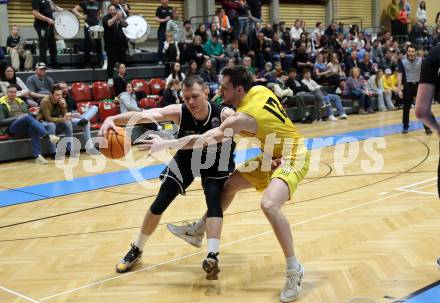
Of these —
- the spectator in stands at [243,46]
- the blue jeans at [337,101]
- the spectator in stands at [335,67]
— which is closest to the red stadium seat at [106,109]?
the spectator in stands at [243,46]

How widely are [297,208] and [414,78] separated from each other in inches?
250

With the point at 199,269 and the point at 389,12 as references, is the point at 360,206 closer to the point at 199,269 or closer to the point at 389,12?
the point at 199,269

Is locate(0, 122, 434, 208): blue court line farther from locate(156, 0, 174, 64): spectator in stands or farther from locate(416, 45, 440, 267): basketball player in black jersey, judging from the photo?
locate(156, 0, 174, 64): spectator in stands

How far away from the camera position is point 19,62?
13391mm

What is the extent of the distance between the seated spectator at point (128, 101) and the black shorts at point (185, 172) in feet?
26.3

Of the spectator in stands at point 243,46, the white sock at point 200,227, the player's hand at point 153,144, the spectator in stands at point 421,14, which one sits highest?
the spectator in stands at point 421,14

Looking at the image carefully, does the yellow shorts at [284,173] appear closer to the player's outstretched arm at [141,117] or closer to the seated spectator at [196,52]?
the player's outstretched arm at [141,117]

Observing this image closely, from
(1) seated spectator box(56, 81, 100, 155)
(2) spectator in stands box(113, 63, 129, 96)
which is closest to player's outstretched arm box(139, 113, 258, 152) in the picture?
(1) seated spectator box(56, 81, 100, 155)

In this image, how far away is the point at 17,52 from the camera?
43.6 feet

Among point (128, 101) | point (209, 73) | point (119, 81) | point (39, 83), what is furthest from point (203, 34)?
point (39, 83)

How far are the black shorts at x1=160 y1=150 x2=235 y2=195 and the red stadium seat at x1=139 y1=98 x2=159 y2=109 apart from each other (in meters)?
8.69

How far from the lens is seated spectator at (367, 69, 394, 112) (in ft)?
59.0

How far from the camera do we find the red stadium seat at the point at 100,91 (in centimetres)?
1318

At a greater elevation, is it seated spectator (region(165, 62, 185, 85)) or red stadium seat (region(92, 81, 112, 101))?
seated spectator (region(165, 62, 185, 85))
